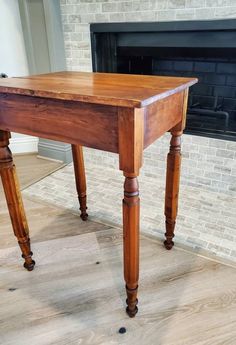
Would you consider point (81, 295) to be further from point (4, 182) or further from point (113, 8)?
point (113, 8)

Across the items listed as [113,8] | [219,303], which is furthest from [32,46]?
[219,303]

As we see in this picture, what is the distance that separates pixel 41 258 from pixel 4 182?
462 mm

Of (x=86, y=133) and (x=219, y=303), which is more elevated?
(x=86, y=133)

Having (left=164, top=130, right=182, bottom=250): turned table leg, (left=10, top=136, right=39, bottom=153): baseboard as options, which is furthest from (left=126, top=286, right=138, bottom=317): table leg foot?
(left=10, top=136, right=39, bottom=153): baseboard

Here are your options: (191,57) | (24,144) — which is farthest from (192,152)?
(24,144)

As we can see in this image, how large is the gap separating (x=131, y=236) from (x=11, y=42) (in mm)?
2014

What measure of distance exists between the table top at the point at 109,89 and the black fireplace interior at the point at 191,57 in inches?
29.6

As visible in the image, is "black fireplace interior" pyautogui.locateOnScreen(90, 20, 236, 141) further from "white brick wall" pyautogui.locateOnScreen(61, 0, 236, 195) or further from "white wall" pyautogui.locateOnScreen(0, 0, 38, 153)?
"white wall" pyautogui.locateOnScreen(0, 0, 38, 153)

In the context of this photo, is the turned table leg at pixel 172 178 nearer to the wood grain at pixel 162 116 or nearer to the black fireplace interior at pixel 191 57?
the wood grain at pixel 162 116

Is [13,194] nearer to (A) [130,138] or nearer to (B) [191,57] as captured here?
(A) [130,138]

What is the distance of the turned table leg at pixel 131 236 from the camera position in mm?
835

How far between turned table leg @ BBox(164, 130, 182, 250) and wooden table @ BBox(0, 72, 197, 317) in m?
0.01

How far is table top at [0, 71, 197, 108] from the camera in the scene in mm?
709

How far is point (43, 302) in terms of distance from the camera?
114 centimetres
